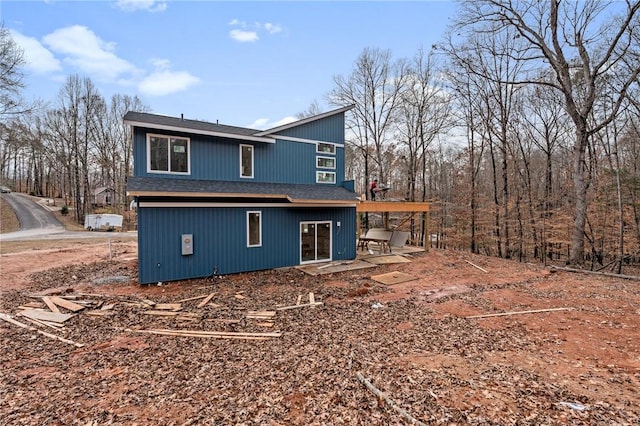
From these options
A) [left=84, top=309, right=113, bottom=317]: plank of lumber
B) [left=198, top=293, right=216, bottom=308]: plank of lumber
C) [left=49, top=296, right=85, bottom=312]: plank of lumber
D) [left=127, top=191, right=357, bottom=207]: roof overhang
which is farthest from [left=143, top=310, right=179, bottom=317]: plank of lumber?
[left=127, top=191, right=357, bottom=207]: roof overhang

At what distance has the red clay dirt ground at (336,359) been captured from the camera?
11.1ft

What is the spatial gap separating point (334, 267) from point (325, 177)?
4.02 m

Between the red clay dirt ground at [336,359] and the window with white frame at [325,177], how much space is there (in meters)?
5.53

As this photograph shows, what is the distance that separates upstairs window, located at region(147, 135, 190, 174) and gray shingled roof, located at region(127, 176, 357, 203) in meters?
0.41

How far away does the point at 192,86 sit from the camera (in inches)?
647

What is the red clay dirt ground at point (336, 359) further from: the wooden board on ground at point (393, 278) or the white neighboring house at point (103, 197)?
the white neighboring house at point (103, 197)

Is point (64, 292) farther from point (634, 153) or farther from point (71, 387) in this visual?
point (634, 153)

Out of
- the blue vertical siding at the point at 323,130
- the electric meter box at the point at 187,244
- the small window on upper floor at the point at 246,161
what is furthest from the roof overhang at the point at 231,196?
the blue vertical siding at the point at 323,130

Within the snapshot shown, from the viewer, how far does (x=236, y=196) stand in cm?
1003

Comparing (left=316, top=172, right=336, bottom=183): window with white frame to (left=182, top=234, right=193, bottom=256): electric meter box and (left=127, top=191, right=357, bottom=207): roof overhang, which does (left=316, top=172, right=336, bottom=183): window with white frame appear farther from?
(left=182, top=234, right=193, bottom=256): electric meter box

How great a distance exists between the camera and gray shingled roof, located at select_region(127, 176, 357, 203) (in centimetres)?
884

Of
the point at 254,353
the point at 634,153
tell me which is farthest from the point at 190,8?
the point at 634,153

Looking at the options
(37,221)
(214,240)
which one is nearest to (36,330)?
(214,240)

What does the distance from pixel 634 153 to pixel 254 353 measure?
23465 millimetres
